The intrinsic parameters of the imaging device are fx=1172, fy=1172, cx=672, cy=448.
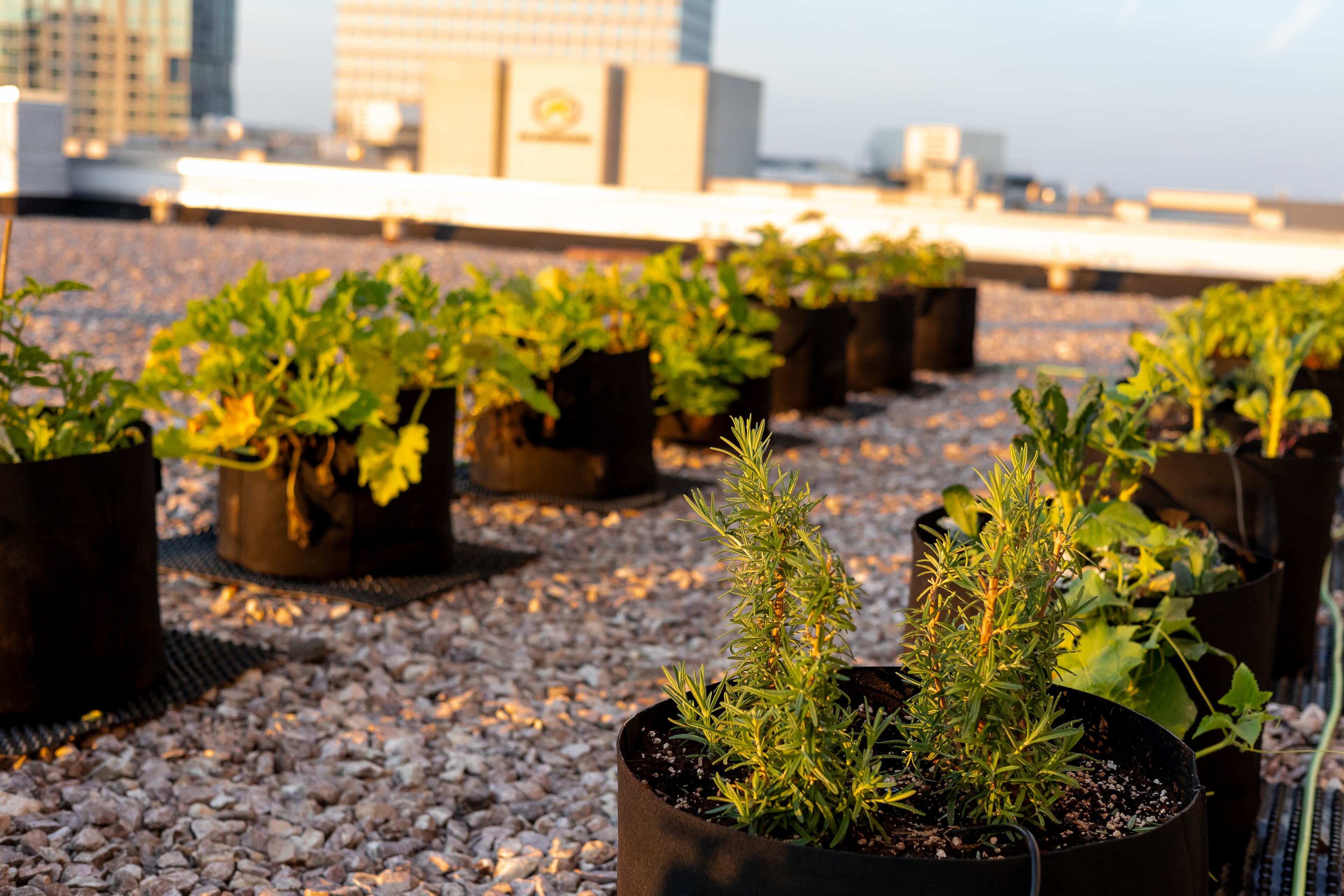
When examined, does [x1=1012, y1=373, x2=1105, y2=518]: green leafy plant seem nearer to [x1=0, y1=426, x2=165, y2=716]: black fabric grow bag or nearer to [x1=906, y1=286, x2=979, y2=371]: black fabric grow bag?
[x1=0, y1=426, x2=165, y2=716]: black fabric grow bag

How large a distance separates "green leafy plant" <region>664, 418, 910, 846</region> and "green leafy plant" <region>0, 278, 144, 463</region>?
1.30 metres

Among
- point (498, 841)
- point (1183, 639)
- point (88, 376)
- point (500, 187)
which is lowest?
point (498, 841)

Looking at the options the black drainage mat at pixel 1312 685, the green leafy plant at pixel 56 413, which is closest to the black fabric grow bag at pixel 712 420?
the black drainage mat at pixel 1312 685

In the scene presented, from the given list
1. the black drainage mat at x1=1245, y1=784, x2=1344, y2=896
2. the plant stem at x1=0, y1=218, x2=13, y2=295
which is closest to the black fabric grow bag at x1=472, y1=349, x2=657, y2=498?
the plant stem at x1=0, y1=218, x2=13, y2=295

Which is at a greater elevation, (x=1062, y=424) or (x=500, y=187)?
(x=500, y=187)

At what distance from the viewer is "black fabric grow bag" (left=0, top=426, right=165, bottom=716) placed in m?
1.79

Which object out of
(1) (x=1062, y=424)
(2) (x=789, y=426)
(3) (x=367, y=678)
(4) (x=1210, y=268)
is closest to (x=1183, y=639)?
(1) (x=1062, y=424)

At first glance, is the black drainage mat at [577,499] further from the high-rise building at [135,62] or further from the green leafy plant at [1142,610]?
the high-rise building at [135,62]

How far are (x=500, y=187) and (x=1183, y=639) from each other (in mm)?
14855

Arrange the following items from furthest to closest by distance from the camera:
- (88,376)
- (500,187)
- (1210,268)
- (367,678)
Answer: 1. (500,187)
2. (1210,268)
3. (367,678)
4. (88,376)

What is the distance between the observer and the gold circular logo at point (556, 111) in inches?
888

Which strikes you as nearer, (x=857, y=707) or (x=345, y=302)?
(x=857, y=707)

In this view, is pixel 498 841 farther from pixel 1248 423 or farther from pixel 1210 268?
pixel 1210 268

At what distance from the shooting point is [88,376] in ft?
6.46
